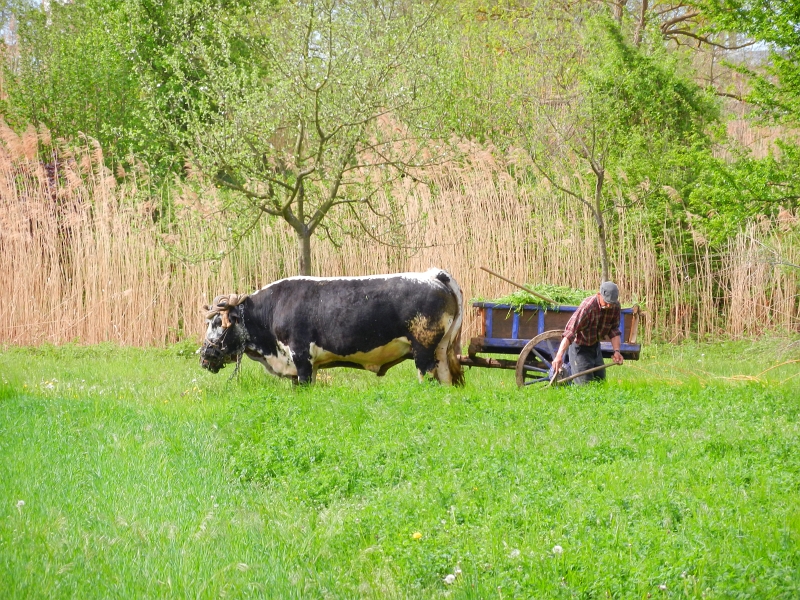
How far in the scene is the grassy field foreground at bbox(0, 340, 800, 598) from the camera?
467 cm

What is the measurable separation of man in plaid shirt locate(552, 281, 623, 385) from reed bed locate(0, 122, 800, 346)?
3.95 m

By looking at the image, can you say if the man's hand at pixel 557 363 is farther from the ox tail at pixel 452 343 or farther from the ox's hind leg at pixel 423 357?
the ox's hind leg at pixel 423 357

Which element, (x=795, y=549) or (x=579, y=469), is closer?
(x=795, y=549)

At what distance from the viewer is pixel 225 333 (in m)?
10.2

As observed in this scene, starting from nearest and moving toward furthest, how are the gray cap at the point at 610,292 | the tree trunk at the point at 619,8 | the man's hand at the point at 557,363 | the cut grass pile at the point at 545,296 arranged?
the gray cap at the point at 610,292 → the man's hand at the point at 557,363 → the cut grass pile at the point at 545,296 → the tree trunk at the point at 619,8

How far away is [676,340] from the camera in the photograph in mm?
14508

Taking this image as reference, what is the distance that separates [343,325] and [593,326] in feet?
8.14

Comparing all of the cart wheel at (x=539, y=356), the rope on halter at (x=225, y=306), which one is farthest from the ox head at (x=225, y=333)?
the cart wheel at (x=539, y=356)

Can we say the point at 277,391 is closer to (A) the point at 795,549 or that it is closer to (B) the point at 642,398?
(B) the point at 642,398

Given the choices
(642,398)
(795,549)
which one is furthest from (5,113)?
(795,549)

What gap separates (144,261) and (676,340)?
8.02 meters

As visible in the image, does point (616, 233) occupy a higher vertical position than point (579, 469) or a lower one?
higher

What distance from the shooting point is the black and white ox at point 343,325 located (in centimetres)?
973

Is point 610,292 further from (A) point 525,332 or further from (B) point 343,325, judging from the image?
(B) point 343,325
